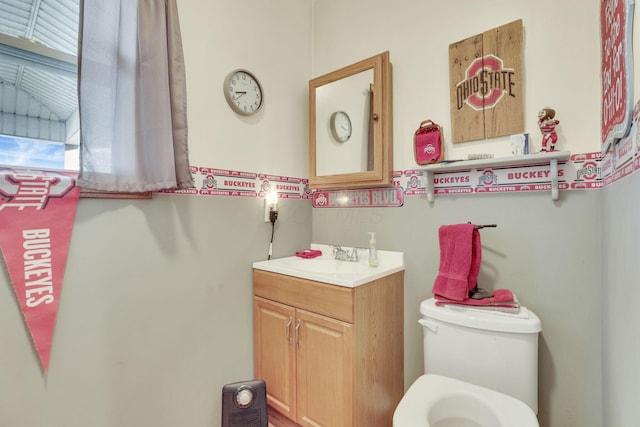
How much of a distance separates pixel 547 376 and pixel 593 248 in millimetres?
576

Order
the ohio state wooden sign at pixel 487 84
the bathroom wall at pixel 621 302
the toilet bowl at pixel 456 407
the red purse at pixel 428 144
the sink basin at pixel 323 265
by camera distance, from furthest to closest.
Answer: the sink basin at pixel 323 265 → the red purse at pixel 428 144 → the ohio state wooden sign at pixel 487 84 → the toilet bowl at pixel 456 407 → the bathroom wall at pixel 621 302

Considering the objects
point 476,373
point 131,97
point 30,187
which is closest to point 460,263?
point 476,373

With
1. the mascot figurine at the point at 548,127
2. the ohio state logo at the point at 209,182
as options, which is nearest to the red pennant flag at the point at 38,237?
the ohio state logo at the point at 209,182

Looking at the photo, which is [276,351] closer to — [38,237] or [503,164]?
[38,237]

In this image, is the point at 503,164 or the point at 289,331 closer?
the point at 503,164

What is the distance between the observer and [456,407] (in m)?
1.07

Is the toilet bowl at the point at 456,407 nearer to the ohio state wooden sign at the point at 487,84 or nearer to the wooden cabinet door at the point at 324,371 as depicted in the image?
the wooden cabinet door at the point at 324,371

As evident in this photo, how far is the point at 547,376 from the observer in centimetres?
123

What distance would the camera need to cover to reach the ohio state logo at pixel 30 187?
1.00 metres

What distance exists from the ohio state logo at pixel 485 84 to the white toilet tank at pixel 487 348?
3.07 feet

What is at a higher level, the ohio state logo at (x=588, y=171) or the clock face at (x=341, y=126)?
the clock face at (x=341, y=126)

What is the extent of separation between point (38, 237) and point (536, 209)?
1972 millimetres

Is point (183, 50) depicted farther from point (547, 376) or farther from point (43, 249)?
point (547, 376)

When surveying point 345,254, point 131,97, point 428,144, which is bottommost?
point 345,254
